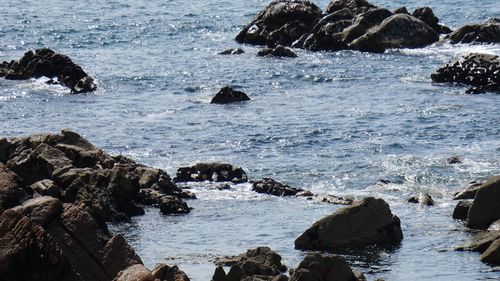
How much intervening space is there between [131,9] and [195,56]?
72.1ft

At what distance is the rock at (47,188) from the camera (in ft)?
103

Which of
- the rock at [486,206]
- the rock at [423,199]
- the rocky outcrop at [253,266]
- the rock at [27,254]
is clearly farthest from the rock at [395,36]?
the rock at [27,254]

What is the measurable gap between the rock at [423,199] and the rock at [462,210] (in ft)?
6.75

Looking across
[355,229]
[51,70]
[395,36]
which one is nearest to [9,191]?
[355,229]

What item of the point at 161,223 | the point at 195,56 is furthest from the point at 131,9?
the point at 161,223

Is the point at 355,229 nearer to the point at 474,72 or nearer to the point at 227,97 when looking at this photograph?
the point at 227,97

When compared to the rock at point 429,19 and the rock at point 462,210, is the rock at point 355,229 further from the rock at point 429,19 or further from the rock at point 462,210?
the rock at point 429,19

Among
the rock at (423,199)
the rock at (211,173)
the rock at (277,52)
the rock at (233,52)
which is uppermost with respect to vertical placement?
the rock at (423,199)

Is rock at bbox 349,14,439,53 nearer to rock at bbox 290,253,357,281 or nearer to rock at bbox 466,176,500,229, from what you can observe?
rock at bbox 466,176,500,229

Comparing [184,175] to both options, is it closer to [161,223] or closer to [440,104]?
[161,223]

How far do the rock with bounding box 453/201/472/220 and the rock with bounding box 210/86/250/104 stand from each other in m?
21.5

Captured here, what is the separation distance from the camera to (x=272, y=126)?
1845 inches

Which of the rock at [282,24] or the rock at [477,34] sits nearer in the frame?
the rock at [477,34]

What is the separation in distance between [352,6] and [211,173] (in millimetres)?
33129
